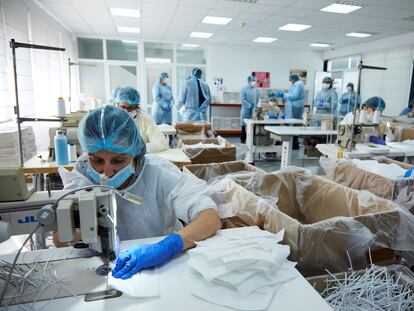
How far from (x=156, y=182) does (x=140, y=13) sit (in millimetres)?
5286

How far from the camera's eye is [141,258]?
2.86 ft

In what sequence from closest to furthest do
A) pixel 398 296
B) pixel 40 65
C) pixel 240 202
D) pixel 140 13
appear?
pixel 398 296
pixel 240 202
pixel 40 65
pixel 140 13

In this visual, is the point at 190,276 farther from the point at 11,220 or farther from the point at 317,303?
the point at 11,220

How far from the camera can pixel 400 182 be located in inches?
71.2

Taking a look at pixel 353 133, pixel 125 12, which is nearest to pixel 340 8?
pixel 353 133

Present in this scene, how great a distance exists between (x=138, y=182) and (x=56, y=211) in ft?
1.66

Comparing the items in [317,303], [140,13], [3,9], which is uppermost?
[140,13]

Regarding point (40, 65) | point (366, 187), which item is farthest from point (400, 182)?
point (40, 65)

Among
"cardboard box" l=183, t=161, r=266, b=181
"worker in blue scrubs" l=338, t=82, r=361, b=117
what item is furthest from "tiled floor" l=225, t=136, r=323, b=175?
"cardboard box" l=183, t=161, r=266, b=181

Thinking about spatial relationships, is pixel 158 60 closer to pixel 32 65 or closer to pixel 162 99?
pixel 162 99

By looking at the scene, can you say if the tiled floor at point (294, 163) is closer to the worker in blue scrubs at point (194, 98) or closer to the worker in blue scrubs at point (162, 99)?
the worker in blue scrubs at point (194, 98)

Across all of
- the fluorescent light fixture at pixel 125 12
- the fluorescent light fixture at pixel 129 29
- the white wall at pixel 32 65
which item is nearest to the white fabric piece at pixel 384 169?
the white wall at pixel 32 65

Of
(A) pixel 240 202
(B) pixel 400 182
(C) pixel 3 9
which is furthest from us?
(C) pixel 3 9

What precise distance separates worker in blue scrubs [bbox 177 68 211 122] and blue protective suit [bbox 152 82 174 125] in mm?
322
